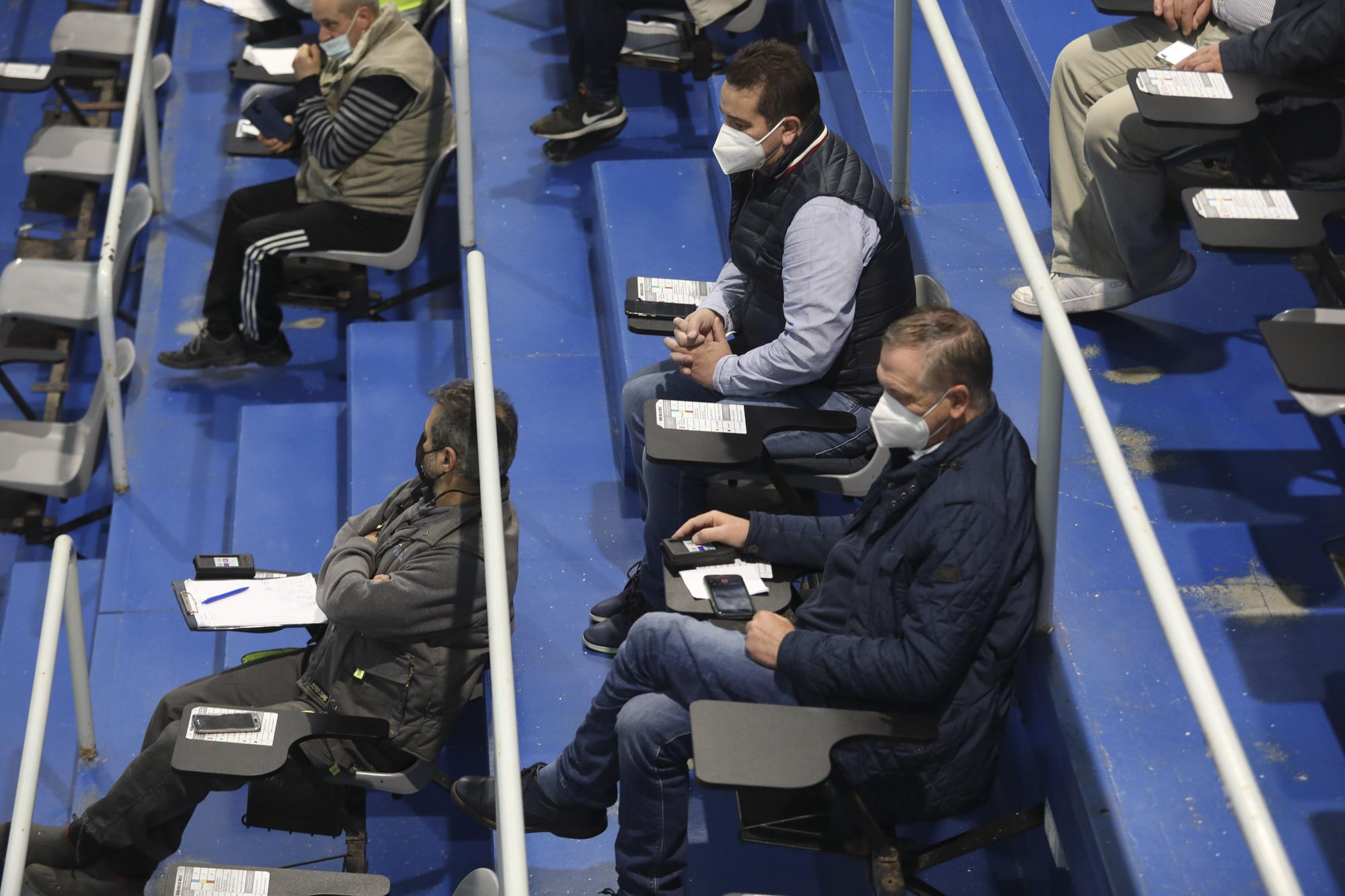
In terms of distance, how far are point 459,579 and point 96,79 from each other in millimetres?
4884

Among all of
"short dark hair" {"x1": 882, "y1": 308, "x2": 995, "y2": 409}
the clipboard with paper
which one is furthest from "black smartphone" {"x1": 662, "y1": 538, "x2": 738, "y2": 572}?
the clipboard with paper

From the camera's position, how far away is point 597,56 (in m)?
5.16

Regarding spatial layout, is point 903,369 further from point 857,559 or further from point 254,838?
point 254,838

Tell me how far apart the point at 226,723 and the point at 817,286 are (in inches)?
59.1

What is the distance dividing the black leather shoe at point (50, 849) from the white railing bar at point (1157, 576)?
2258 millimetres

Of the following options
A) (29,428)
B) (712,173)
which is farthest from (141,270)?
(712,173)

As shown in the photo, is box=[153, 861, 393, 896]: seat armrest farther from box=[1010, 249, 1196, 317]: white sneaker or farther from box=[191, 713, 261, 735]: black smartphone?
box=[1010, 249, 1196, 317]: white sneaker

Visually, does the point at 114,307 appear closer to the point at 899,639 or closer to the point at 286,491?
the point at 286,491

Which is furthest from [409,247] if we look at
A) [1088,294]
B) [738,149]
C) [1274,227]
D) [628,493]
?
[1274,227]

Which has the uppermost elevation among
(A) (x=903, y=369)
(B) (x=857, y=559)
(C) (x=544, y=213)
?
(A) (x=903, y=369)

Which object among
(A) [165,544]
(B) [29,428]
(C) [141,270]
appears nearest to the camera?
(A) [165,544]

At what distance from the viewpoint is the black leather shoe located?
10.6 feet

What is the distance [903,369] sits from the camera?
2551mm

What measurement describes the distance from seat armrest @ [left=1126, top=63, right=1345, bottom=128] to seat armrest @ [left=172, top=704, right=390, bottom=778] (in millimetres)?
2021
